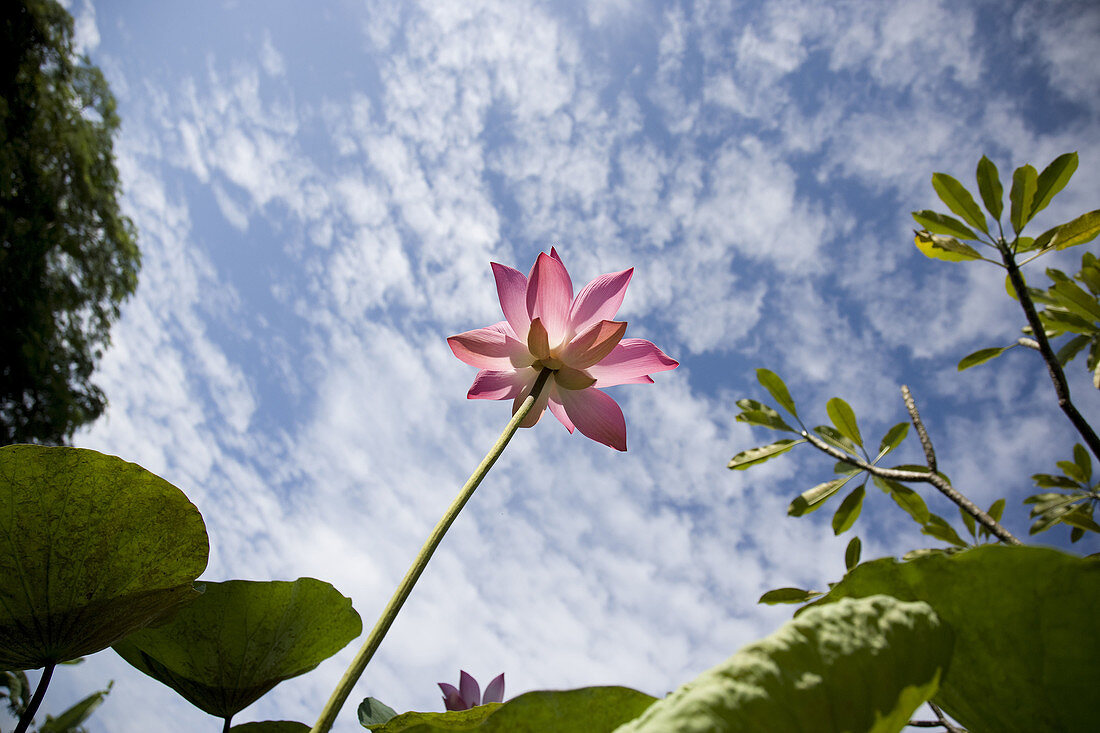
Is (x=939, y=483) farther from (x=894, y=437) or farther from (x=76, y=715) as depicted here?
(x=76, y=715)

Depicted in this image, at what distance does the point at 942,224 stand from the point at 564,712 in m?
0.83

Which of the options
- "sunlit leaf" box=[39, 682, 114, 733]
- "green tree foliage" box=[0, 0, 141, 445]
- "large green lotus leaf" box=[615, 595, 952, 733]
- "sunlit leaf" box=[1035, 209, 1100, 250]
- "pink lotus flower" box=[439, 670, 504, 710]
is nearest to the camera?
"large green lotus leaf" box=[615, 595, 952, 733]

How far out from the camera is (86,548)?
1.09 feet

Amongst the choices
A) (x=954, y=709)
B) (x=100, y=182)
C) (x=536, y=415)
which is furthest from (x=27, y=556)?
(x=100, y=182)

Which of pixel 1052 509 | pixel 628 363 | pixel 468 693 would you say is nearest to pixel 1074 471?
pixel 1052 509

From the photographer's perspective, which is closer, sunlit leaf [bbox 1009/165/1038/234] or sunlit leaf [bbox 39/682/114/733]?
sunlit leaf [bbox 39/682/114/733]

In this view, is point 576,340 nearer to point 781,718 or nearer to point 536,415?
point 536,415

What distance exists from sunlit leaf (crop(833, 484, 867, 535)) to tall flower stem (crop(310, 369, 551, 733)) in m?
0.76

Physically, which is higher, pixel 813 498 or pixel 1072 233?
pixel 1072 233

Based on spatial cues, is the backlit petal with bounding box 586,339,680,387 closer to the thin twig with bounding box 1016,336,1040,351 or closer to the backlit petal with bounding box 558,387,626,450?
the backlit petal with bounding box 558,387,626,450

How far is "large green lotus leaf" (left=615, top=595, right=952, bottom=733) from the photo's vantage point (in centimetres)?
15

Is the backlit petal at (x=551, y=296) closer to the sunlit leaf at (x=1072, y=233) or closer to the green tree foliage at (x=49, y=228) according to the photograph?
the sunlit leaf at (x=1072, y=233)

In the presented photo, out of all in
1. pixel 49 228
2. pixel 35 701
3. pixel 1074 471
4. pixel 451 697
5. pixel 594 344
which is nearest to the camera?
pixel 35 701

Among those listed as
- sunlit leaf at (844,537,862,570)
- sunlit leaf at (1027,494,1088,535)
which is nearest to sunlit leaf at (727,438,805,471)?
sunlit leaf at (844,537,862,570)
